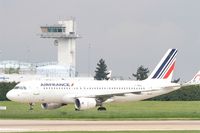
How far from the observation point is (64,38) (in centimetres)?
18138

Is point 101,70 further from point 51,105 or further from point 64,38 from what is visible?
point 51,105

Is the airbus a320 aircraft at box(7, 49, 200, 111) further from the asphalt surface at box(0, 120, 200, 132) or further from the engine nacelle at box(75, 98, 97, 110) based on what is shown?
the asphalt surface at box(0, 120, 200, 132)

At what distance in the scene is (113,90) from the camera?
75.5m

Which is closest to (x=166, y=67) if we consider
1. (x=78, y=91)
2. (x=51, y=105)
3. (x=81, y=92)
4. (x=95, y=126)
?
(x=81, y=92)

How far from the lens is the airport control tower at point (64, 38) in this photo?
18012 centimetres

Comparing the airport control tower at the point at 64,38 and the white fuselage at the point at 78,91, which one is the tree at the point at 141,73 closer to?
the airport control tower at the point at 64,38

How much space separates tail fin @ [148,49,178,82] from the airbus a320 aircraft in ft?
8.15

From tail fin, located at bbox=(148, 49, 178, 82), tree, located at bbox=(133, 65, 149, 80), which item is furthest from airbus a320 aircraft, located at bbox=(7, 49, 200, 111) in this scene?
tree, located at bbox=(133, 65, 149, 80)

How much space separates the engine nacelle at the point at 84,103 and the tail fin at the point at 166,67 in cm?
1198

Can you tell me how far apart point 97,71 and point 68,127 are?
487 ft

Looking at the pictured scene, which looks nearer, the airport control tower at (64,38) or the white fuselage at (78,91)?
the white fuselage at (78,91)

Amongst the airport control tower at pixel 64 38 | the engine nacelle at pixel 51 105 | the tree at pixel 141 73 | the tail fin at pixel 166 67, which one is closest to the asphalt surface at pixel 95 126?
the engine nacelle at pixel 51 105

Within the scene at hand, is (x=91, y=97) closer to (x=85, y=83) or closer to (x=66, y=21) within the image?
(x=85, y=83)

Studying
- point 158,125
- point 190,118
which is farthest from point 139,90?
point 158,125
